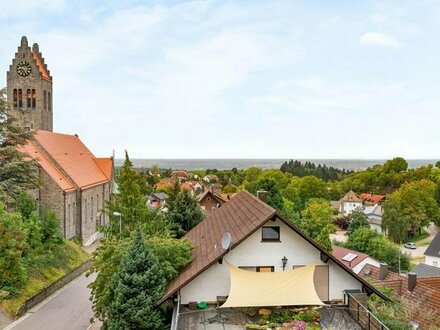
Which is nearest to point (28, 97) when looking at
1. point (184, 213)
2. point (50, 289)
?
point (184, 213)

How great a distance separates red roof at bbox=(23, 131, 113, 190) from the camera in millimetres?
43141

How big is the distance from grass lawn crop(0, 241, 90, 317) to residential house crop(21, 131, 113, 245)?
16.1ft

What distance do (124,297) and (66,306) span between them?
39.9 ft

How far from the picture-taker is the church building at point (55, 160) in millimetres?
40656

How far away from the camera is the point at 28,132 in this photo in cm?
3678

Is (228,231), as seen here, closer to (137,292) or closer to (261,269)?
A: (261,269)

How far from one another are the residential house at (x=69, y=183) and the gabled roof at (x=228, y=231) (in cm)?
2132

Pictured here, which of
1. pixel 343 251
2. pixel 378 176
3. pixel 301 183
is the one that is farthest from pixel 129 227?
pixel 378 176

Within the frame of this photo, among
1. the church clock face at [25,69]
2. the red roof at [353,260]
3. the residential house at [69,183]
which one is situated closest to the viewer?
the residential house at [69,183]

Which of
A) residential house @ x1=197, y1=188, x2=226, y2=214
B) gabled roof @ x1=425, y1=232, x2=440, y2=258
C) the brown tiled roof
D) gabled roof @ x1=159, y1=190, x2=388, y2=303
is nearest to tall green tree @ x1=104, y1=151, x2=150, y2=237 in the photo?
gabled roof @ x1=159, y1=190, x2=388, y2=303

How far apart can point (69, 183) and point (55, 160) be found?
2.69m

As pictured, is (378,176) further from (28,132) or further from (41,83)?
(28,132)

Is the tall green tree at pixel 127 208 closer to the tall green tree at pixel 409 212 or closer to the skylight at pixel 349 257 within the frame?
the skylight at pixel 349 257

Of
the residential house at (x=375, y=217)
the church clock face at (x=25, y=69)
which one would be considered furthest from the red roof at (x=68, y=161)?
the residential house at (x=375, y=217)
